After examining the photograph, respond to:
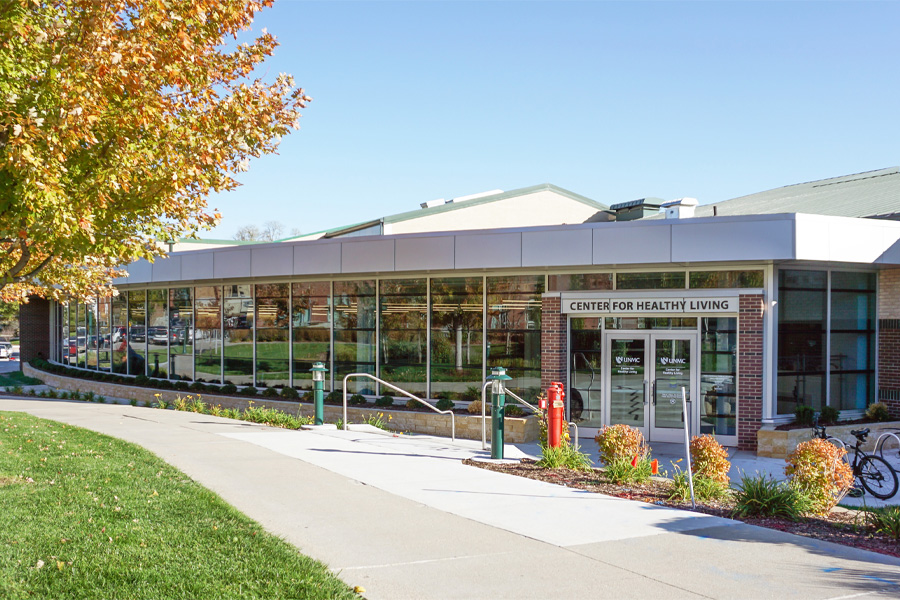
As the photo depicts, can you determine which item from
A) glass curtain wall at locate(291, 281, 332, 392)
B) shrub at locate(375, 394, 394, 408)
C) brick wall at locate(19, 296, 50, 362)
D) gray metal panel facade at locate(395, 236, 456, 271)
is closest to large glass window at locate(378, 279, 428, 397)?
shrub at locate(375, 394, 394, 408)

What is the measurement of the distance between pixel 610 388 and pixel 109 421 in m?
10.2

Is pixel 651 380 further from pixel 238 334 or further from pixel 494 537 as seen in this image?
pixel 238 334

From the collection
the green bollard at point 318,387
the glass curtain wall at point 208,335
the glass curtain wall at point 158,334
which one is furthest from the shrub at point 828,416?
the glass curtain wall at point 158,334

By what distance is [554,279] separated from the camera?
58.3 feet

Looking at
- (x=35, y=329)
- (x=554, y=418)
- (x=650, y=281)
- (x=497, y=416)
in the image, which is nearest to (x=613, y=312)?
(x=650, y=281)

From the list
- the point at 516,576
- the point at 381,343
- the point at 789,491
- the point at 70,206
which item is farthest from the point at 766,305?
the point at 70,206

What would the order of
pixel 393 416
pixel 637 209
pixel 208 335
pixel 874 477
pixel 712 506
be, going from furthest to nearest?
pixel 637 209 → pixel 208 335 → pixel 393 416 → pixel 874 477 → pixel 712 506

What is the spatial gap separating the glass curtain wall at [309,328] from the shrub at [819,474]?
1301cm

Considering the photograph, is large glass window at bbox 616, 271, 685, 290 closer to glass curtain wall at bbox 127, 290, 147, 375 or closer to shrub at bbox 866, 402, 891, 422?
shrub at bbox 866, 402, 891, 422

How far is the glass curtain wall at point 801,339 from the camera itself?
16297 mm

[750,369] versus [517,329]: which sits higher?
[517,329]

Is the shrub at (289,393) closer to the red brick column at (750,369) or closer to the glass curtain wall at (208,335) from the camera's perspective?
the glass curtain wall at (208,335)

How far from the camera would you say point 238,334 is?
22.5m

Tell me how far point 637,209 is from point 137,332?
17690 mm
